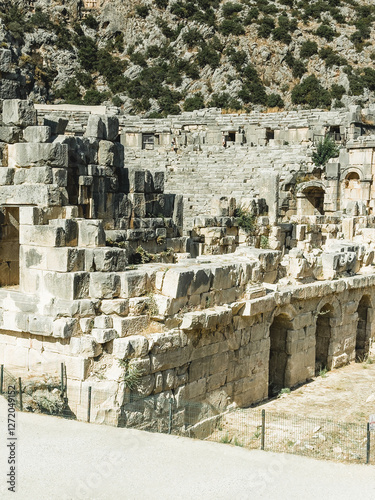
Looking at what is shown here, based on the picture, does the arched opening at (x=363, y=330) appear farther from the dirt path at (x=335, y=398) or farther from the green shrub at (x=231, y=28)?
the green shrub at (x=231, y=28)

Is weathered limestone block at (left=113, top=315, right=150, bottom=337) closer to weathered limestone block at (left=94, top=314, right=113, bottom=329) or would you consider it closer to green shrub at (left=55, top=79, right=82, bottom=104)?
weathered limestone block at (left=94, top=314, right=113, bottom=329)

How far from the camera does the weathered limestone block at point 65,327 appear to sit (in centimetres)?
848

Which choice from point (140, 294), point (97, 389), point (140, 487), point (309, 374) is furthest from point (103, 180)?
point (140, 487)

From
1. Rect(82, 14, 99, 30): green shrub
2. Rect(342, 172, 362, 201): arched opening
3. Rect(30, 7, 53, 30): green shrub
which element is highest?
Rect(82, 14, 99, 30): green shrub

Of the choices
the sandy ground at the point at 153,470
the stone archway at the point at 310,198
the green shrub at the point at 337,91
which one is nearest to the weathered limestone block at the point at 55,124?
the sandy ground at the point at 153,470

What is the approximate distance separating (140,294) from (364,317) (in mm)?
8194

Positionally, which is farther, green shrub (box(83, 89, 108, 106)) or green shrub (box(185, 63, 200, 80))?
green shrub (box(185, 63, 200, 80))

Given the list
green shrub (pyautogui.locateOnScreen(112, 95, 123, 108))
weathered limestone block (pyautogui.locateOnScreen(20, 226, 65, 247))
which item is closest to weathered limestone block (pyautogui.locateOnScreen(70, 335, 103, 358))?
weathered limestone block (pyautogui.locateOnScreen(20, 226, 65, 247))

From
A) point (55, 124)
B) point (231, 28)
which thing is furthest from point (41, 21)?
point (55, 124)

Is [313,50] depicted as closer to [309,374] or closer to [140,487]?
[309,374]

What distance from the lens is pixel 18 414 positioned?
24.9 feet

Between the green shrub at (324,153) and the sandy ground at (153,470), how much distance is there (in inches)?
861

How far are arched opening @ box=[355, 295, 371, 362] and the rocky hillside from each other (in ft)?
93.3

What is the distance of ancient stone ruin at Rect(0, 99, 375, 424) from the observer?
28.3 feet
